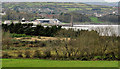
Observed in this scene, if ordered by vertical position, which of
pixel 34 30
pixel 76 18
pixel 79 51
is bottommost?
pixel 76 18

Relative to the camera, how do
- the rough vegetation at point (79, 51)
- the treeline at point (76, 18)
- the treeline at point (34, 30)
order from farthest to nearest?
the treeline at point (76, 18), the treeline at point (34, 30), the rough vegetation at point (79, 51)

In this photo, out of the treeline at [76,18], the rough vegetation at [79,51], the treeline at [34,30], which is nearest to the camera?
the rough vegetation at [79,51]

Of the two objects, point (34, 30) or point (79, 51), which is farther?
point (34, 30)

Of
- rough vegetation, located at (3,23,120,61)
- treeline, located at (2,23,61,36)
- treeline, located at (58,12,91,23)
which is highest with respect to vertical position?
rough vegetation, located at (3,23,120,61)

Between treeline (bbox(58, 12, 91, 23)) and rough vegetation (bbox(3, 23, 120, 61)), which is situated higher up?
rough vegetation (bbox(3, 23, 120, 61))

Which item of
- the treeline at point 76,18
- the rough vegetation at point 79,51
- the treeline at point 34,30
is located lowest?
the treeline at point 76,18

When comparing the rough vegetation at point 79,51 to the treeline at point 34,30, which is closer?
the rough vegetation at point 79,51

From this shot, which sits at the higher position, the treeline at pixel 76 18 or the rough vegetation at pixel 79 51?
the rough vegetation at pixel 79 51

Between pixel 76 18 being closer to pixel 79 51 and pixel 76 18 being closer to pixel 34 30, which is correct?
pixel 34 30

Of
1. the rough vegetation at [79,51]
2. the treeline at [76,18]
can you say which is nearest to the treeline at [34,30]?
the rough vegetation at [79,51]

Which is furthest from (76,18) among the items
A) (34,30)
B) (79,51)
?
(79,51)

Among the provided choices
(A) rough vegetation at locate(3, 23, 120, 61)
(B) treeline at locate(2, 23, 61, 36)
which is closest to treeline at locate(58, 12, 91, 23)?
(B) treeline at locate(2, 23, 61, 36)

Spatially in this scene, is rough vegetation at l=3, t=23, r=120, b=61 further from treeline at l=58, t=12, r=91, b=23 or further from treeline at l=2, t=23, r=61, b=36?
treeline at l=58, t=12, r=91, b=23

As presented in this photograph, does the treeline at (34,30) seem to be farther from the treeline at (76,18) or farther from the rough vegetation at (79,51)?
the treeline at (76,18)
